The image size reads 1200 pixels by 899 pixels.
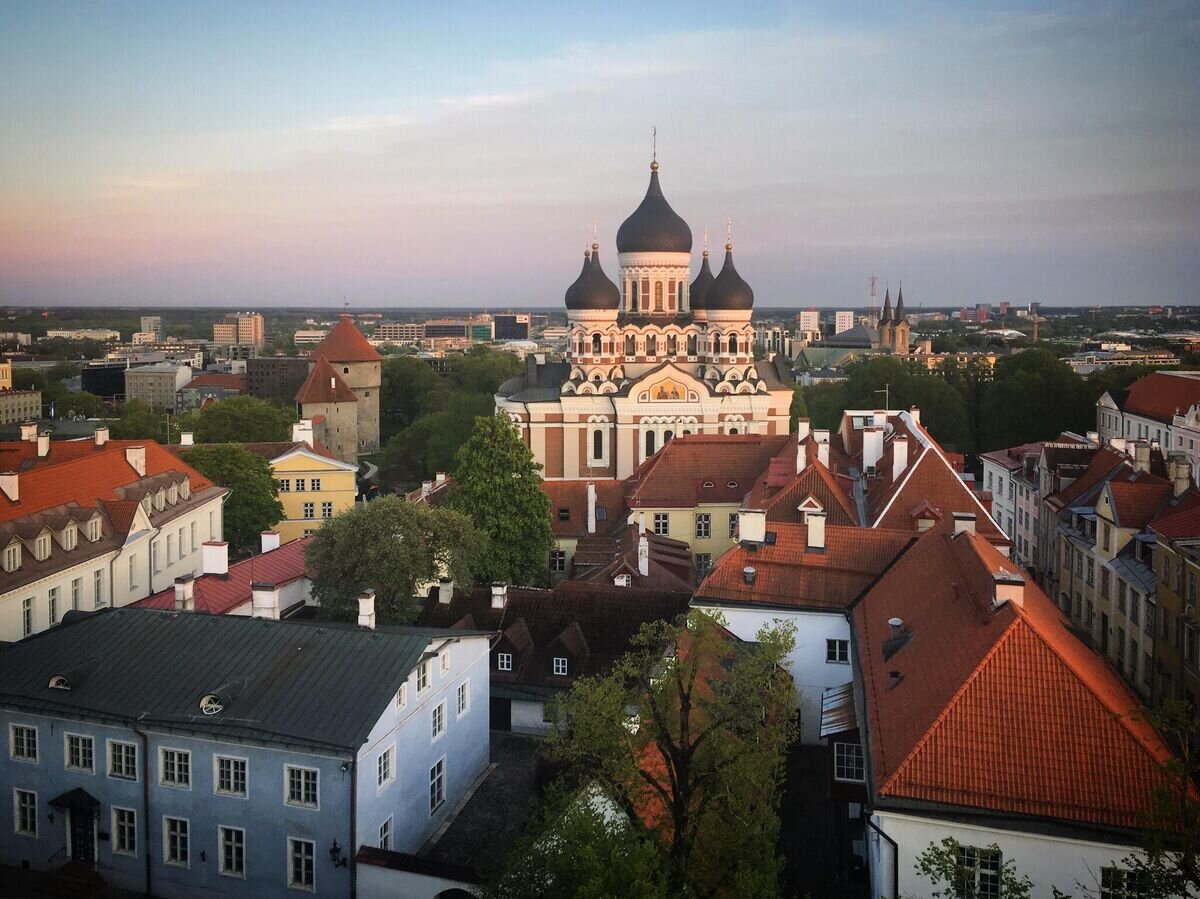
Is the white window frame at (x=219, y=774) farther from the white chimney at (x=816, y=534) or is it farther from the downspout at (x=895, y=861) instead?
the white chimney at (x=816, y=534)

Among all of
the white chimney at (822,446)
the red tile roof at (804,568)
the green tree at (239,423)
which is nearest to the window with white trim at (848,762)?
the red tile roof at (804,568)

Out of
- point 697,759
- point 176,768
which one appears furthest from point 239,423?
point 697,759

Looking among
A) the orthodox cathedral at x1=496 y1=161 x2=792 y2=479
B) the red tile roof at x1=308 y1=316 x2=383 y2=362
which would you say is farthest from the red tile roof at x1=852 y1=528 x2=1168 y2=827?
the red tile roof at x1=308 y1=316 x2=383 y2=362

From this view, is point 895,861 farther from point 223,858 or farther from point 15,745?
→ point 15,745

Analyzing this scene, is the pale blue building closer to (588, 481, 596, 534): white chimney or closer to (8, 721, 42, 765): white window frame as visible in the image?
(8, 721, 42, 765): white window frame

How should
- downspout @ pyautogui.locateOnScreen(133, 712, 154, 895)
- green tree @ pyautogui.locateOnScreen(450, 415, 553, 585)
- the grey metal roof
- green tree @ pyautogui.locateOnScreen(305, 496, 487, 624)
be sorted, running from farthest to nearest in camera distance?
green tree @ pyautogui.locateOnScreen(450, 415, 553, 585) < green tree @ pyautogui.locateOnScreen(305, 496, 487, 624) < downspout @ pyautogui.locateOnScreen(133, 712, 154, 895) < the grey metal roof

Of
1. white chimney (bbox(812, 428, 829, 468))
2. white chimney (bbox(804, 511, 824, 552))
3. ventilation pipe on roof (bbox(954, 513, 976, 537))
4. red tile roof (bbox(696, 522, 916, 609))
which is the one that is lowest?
red tile roof (bbox(696, 522, 916, 609))

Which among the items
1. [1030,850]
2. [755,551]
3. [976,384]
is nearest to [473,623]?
[755,551]
